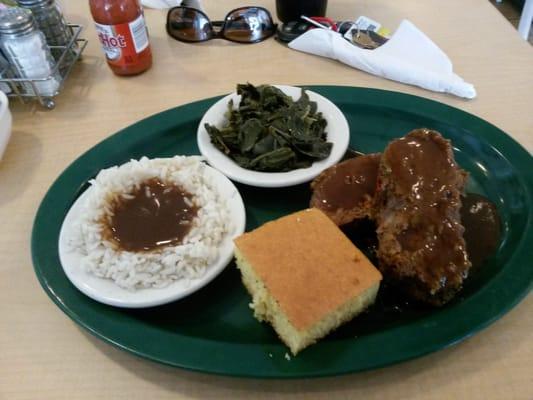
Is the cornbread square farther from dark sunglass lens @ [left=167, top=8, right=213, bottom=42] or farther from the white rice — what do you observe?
dark sunglass lens @ [left=167, top=8, right=213, bottom=42]

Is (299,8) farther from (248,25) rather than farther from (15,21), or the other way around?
(15,21)

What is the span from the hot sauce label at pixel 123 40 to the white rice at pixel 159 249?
70 centimetres

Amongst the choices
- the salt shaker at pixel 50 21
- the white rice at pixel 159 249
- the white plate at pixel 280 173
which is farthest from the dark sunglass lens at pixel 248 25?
the white rice at pixel 159 249

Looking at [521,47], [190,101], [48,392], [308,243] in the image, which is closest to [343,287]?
[308,243]

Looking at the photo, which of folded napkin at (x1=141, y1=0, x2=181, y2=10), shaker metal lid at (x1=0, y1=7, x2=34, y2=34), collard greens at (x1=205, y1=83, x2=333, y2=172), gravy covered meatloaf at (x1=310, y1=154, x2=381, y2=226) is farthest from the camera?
folded napkin at (x1=141, y1=0, x2=181, y2=10)

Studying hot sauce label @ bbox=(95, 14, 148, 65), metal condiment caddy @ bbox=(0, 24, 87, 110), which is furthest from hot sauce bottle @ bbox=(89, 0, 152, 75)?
metal condiment caddy @ bbox=(0, 24, 87, 110)

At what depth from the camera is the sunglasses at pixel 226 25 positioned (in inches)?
81.8

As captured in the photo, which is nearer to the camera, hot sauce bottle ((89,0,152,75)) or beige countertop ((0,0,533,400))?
beige countertop ((0,0,533,400))

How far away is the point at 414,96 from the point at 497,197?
0.51 m

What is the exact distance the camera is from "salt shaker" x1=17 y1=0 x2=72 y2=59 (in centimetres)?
179

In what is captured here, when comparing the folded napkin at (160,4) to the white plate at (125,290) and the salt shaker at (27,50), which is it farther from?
the white plate at (125,290)

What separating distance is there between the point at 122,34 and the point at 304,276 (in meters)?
1.30

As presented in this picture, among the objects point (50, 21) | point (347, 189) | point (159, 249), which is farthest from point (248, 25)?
point (159, 249)

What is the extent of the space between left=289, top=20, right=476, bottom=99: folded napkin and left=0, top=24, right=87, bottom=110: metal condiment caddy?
3.27ft
